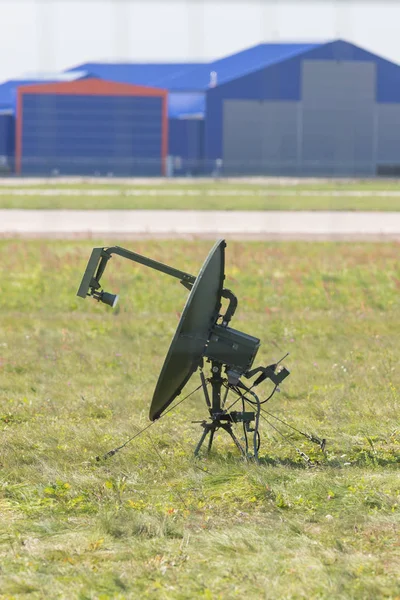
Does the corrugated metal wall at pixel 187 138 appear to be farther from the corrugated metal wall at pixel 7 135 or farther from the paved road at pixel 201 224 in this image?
the paved road at pixel 201 224

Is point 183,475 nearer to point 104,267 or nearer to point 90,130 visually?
point 104,267

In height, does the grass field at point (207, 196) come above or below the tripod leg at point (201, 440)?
below

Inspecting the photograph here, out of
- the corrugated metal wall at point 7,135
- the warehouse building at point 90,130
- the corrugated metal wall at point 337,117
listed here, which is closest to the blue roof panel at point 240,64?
the corrugated metal wall at point 337,117

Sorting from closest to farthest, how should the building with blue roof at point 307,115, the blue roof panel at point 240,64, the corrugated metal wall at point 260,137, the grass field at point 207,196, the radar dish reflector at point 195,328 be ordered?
the radar dish reflector at point 195,328 < the grass field at point 207,196 < the building with blue roof at point 307,115 < the corrugated metal wall at point 260,137 < the blue roof panel at point 240,64

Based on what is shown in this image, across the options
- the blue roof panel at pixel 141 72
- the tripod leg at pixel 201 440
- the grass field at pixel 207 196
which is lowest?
the grass field at pixel 207 196

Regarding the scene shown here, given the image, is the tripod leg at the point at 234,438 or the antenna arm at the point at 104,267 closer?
the antenna arm at the point at 104,267

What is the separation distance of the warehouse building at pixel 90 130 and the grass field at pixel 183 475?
60579 millimetres

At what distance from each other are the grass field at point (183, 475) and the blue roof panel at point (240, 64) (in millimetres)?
58983

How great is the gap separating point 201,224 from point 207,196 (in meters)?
17.5

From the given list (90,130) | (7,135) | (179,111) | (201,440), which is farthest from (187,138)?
(201,440)

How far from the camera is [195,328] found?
7.20m

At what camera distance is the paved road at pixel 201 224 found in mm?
29094

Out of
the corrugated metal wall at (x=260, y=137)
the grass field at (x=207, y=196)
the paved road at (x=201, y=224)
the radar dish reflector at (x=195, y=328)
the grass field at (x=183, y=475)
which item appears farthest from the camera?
the corrugated metal wall at (x=260, y=137)

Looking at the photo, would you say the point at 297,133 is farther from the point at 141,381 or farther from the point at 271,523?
the point at 271,523
